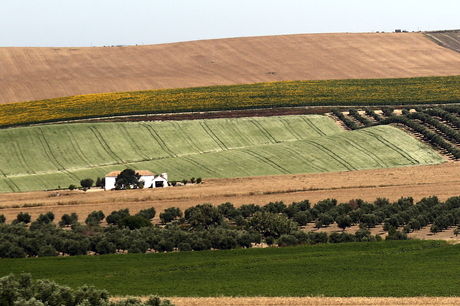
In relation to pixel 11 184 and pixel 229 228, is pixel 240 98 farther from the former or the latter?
pixel 229 228

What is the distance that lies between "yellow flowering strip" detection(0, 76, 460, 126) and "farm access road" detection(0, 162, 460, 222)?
37.0 m

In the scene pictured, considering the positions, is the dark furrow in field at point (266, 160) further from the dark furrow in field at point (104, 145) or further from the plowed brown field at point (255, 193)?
the dark furrow in field at point (104, 145)

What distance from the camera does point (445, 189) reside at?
76.6 meters

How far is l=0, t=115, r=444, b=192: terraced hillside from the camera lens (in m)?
92.1

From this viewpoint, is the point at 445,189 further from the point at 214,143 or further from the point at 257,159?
the point at 214,143

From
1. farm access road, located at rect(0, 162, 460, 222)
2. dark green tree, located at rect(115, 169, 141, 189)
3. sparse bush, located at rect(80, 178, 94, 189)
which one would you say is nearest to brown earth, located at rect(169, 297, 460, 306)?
farm access road, located at rect(0, 162, 460, 222)

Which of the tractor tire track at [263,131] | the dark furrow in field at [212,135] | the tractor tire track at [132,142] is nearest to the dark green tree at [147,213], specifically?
the tractor tire track at [132,142]

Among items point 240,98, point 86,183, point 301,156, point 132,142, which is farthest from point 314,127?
point 86,183

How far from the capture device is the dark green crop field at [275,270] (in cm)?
4012

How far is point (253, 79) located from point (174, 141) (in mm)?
44732

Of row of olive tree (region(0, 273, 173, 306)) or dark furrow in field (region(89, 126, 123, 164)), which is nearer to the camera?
row of olive tree (region(0, 273, 173, 306))

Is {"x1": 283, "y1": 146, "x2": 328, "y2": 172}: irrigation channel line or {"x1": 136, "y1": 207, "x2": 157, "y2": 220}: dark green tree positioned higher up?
{"x1": 283, "y1": 146, "x2": 328, "y2": 172}: irrigation channel line

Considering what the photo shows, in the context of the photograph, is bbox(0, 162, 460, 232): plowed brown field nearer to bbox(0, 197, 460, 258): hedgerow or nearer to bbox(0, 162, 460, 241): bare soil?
bbox(0, 162, 460, 241): bare soil

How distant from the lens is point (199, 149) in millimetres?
102625
